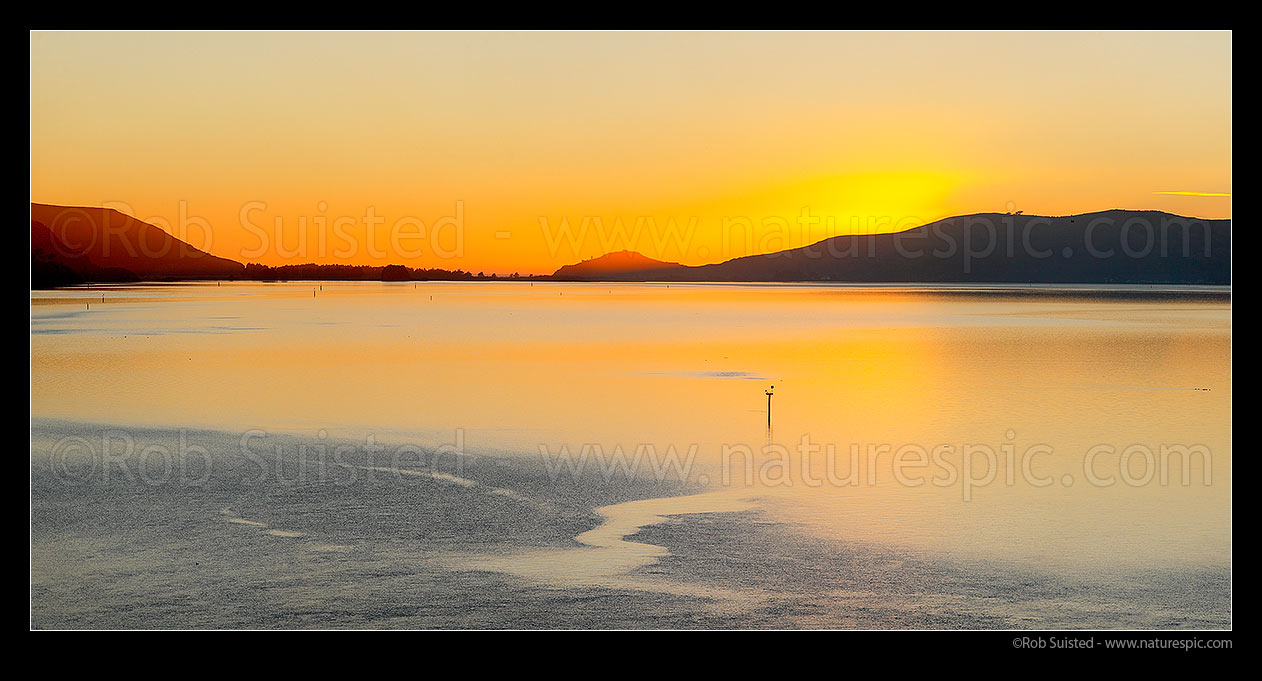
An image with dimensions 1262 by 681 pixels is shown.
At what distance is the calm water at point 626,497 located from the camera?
8094mm

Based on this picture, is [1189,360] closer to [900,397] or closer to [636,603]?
[900,397]

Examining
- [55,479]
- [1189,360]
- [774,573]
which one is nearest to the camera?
[774,573]

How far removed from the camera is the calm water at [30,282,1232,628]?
26.6 feet

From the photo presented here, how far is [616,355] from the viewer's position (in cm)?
2939

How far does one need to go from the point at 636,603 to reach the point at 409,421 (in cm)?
938

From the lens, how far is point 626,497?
36.5ft
